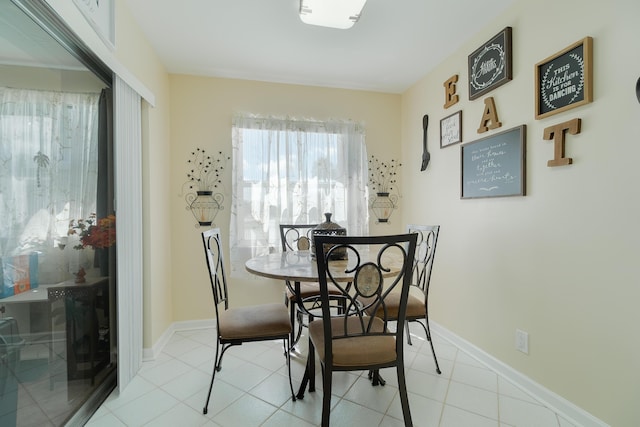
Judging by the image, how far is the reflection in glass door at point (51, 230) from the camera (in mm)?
1151

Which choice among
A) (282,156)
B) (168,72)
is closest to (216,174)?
(282,156)

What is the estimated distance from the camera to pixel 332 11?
1.78 m

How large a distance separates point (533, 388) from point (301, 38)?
2.91 meters

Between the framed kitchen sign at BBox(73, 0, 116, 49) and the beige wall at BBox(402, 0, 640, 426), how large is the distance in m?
2.51

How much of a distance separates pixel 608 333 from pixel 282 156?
2.67 metres

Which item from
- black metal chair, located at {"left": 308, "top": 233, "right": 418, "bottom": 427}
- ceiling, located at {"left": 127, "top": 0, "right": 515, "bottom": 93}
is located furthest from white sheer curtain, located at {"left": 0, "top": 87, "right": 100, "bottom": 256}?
black metal chair, located at {"left": 308, "top": 233, "right": 418, "bottom": 427}

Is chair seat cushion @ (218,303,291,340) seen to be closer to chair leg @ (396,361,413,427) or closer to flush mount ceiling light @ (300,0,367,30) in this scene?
chair leg @ (396,361,413,427)

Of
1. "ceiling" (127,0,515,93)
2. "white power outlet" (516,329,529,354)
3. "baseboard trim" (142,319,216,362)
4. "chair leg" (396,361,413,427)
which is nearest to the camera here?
"chair leg" (396,361,413,427)

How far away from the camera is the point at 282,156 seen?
9.90ft

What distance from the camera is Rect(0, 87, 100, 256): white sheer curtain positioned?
3.75 feet

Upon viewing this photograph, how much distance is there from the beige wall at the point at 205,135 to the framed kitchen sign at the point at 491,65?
143 centimetres

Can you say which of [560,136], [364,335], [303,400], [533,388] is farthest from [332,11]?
[533,388]

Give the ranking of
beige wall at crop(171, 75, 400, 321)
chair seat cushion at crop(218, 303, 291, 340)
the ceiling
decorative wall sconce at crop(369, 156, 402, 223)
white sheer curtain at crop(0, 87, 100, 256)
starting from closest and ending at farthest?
white sheer curtain at crop(0, 87, 100, 256)
chair seat cushion at crop(218, 303, 291, 340)
the ceiling
beige wall at crop(171, 75, 400, 321)
decorative wall sconce at crop(369, 156, 402, 223)

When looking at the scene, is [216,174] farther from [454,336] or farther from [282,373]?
[454,336]
